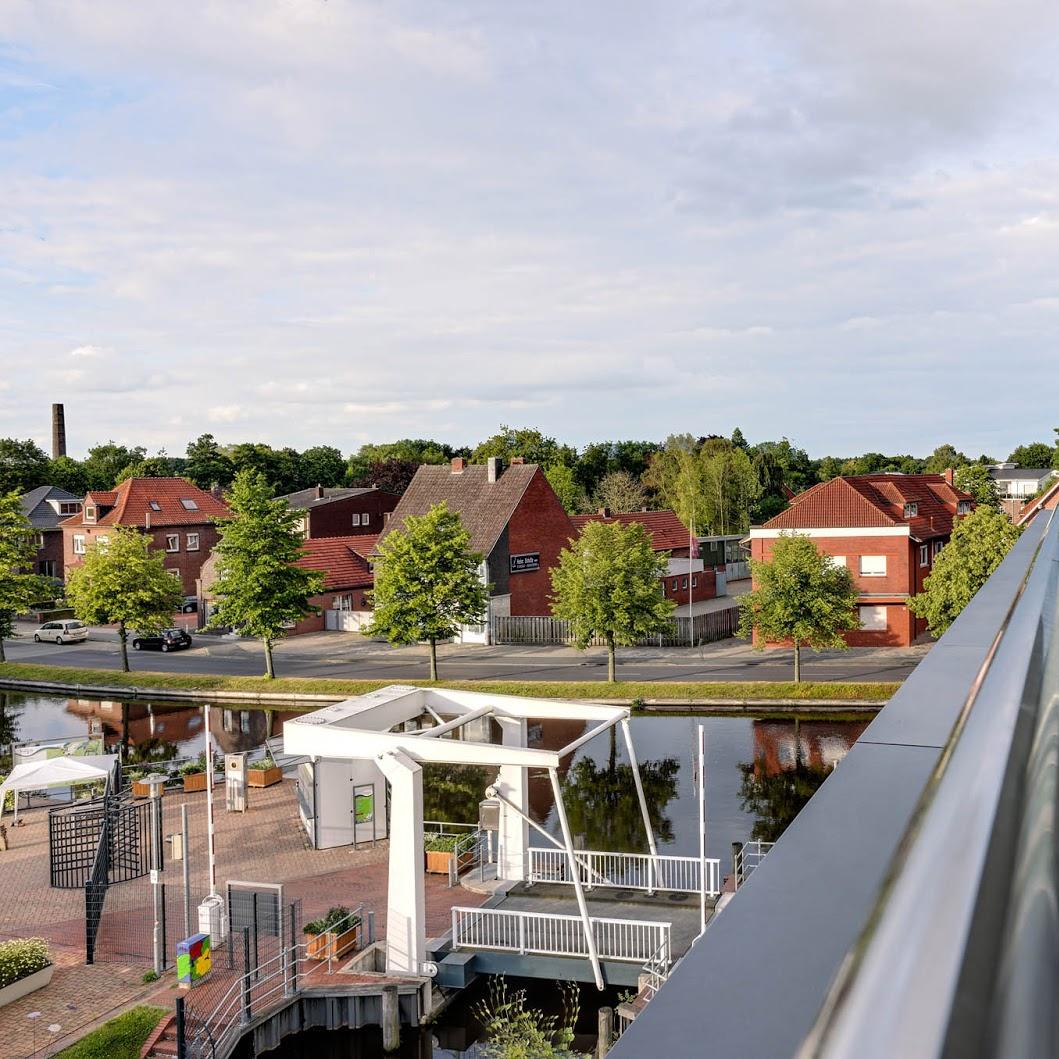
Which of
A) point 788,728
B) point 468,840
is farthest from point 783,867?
point 788,728

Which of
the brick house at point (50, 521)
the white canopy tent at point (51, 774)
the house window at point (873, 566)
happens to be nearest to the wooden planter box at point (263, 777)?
the white canopy tent at point (51, 774)

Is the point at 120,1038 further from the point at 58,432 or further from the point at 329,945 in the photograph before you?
the point at 58,432

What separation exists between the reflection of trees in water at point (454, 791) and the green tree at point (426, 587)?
28.7ft

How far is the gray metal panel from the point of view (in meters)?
0.83

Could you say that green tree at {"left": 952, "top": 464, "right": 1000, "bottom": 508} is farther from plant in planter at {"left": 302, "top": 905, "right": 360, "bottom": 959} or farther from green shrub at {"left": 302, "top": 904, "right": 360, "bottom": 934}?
plant in planter at {"left": 302, "top": 905, "right": 360, "bottom": 959}

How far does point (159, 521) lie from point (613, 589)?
1374 inches

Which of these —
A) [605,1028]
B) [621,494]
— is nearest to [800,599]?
[605,1028]

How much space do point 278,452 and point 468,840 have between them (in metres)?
86.1

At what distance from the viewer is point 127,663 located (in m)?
45.2

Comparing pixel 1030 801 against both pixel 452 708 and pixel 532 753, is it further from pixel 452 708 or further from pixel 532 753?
pixel 452 708

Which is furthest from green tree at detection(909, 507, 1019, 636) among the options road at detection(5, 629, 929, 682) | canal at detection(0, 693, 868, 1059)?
canal at detection(0, 693, 868, 1059)

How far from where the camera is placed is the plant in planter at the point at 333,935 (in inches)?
687

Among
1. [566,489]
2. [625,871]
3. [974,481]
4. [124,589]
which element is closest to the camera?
[625,871]

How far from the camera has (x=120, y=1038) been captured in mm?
14875
